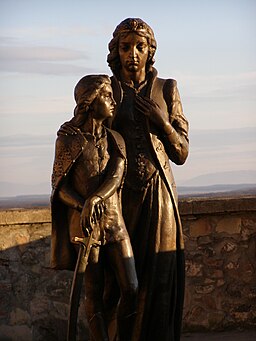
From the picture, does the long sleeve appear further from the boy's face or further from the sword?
the sword

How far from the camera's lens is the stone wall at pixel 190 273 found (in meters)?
9.48

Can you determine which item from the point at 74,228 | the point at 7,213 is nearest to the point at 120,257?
the point at 74,228

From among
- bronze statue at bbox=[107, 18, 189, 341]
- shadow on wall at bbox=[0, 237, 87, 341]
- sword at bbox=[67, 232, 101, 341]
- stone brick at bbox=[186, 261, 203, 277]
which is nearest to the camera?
sword at bbox=[67, 232, 101, 341]

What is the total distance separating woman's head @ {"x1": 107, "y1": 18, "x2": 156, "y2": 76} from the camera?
20.2 feet

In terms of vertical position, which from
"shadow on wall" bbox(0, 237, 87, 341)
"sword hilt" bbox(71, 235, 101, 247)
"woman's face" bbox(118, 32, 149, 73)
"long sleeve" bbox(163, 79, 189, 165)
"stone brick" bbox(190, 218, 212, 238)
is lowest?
"shadow on wall" bbox(0, 237, 87, 341)

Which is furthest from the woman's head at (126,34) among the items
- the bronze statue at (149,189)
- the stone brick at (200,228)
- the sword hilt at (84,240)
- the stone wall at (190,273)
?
the stone brick at (200,228)

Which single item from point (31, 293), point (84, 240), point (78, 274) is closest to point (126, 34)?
point (84, 240)

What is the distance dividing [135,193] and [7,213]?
3472 mm

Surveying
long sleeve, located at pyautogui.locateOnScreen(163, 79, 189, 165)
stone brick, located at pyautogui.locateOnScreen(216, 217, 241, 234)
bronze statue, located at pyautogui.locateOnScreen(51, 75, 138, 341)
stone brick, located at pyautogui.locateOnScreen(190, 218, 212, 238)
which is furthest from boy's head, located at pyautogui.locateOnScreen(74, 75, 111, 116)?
stone brick, located at pyautogui.locateOnScreen(216, 217, 241, 234)

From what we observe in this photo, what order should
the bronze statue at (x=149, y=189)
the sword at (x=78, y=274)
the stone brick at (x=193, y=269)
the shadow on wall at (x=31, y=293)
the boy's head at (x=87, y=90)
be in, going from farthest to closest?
the stone brick at (x=193, y=269), the shadow on wall at (x=31, y=293), the bronze statue at (x=149, y=189), the boy's head at (x=87, y=90), the sword at (x=78, y=274)

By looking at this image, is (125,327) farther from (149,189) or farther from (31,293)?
(31,293)

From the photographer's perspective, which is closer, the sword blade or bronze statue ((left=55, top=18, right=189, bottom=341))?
the sword blade

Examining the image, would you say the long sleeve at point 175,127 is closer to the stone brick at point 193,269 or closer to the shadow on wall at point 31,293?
the shadow on wall at point 31,293

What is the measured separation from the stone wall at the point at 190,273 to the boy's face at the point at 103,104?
142 inches
